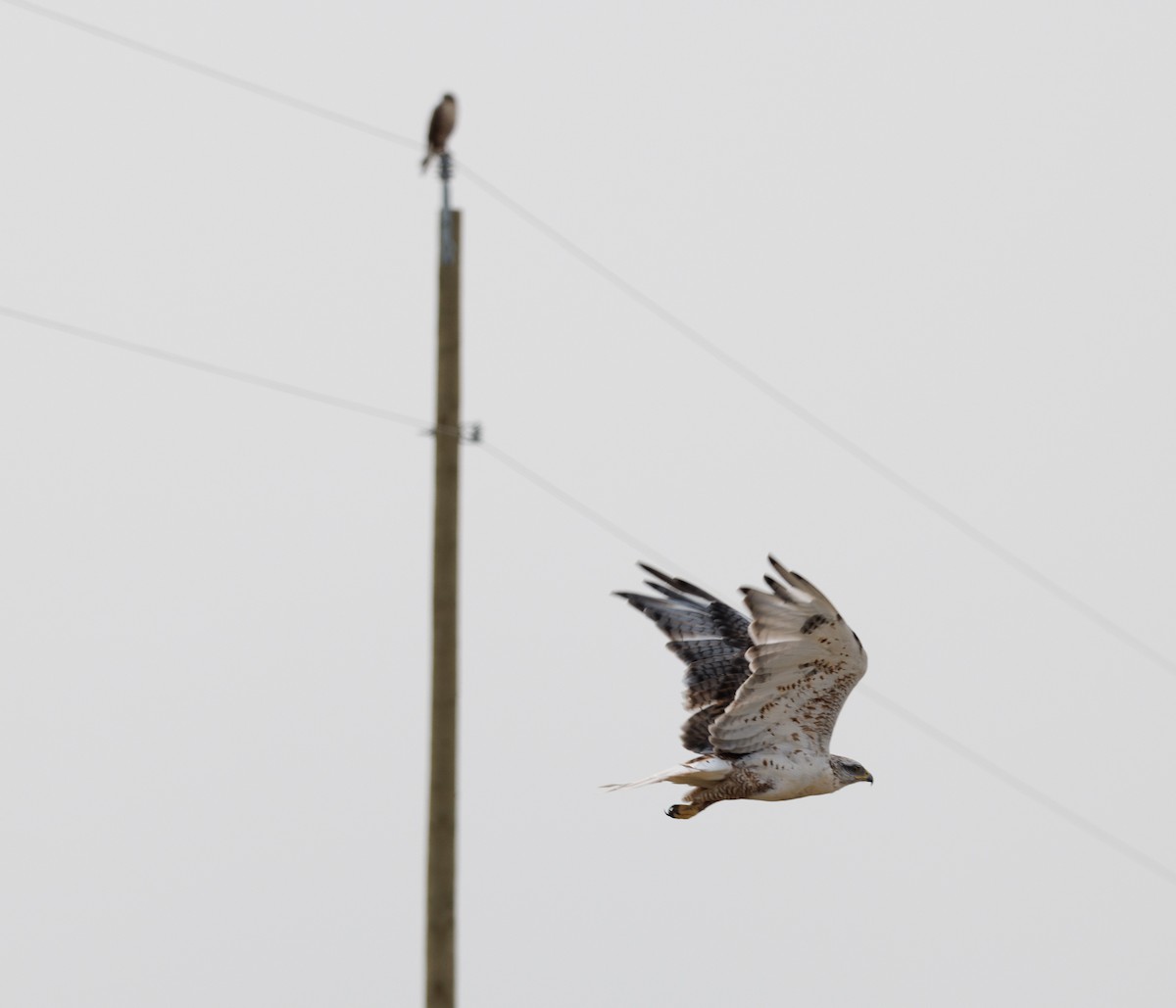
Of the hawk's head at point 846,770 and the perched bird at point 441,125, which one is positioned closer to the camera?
the perched bird at point 441,125

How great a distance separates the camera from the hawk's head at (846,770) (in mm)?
12508

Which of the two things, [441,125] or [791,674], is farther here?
[791,674]

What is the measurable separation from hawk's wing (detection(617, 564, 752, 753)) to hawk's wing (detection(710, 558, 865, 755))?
414mm

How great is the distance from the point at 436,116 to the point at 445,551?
232 centimetres

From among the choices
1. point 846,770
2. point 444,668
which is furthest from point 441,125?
point 846,770

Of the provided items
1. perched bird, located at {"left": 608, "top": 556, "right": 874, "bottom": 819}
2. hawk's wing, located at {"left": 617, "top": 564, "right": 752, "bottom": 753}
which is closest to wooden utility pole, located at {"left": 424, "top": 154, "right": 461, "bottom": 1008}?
perched bird, located at {"left": 608, "top": 556, "right": 874, "bottom": 819}

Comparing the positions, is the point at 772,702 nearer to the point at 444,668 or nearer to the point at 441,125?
the point at 444,668

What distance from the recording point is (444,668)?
10.5m

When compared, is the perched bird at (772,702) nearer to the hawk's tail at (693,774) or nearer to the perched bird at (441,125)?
the hawk's tail at (693,774)

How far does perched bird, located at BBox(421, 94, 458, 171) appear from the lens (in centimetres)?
1086

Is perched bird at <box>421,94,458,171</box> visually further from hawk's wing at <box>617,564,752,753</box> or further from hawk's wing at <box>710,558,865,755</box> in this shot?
hawk's wing at <box>617,564,752,753</box>

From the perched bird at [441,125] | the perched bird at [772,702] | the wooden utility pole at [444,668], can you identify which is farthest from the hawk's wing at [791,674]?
the perched bird at [441,125]

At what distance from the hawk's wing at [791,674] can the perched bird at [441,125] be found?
2.83 meters

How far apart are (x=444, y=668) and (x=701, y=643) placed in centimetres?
351
